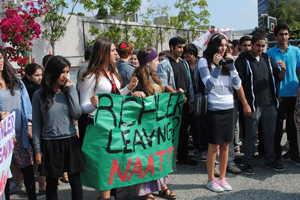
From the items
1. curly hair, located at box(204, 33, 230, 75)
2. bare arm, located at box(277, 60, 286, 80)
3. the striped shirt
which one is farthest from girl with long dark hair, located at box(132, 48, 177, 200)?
bare arm, located at box(277, 60, 286, 80)

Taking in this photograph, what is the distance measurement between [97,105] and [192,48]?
3.27 metres

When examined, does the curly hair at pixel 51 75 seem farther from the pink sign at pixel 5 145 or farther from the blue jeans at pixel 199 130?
the blue jeans at pixel 199 130

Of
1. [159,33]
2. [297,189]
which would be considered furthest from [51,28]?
[297,189]

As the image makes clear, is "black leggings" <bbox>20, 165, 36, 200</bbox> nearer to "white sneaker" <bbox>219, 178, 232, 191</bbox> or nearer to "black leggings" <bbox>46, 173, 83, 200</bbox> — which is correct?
"black leggings" <bbox>46, 173, 83, 200</bbox>

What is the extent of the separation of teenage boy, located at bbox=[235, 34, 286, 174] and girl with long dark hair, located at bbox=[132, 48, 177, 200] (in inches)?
60.1

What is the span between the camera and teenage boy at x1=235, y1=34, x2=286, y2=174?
4180 mm

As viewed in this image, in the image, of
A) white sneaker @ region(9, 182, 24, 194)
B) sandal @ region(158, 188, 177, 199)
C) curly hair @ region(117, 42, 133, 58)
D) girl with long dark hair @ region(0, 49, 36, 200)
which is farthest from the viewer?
curly hair @ region(117, 42, 133, 58)

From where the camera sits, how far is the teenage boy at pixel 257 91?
4.18 metres

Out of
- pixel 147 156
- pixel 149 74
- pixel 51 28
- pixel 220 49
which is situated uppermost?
pixel 51 28

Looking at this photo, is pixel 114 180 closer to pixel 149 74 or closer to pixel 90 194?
pixel 90 194

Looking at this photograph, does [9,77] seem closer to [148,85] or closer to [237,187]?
[148,85]

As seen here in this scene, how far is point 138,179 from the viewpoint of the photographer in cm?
322

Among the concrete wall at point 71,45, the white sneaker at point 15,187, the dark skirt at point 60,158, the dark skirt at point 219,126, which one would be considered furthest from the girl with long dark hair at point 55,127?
the concrete wall at point 71,45

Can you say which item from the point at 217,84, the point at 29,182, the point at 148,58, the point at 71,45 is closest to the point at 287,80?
the point at 217,84
